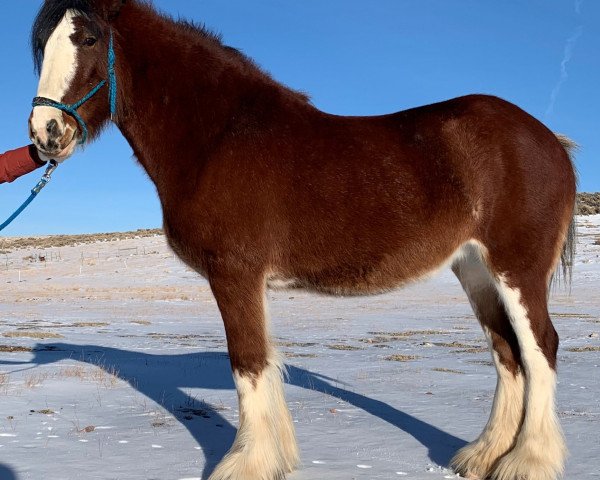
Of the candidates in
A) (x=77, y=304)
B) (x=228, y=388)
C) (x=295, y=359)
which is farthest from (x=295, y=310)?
(x=228, y=388)

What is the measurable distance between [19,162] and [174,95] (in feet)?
4.38

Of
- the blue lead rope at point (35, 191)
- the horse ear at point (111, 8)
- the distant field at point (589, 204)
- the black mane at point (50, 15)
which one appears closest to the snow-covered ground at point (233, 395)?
the blue lead rope at point (35, 191)

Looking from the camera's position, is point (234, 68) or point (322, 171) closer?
point (322, 171)

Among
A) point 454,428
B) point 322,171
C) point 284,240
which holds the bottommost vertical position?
point 454,428

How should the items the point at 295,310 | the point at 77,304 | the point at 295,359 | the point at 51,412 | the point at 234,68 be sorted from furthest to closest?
the point at 77,304, the point at 295,310, the point at 295,359, the point at 51,412, the point at 234,68

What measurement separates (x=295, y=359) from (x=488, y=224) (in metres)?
5.65

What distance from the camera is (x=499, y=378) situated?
4.52 meters

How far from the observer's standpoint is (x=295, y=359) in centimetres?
915

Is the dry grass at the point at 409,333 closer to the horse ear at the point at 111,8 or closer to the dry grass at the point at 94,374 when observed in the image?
the dry grass at the point at 94,374

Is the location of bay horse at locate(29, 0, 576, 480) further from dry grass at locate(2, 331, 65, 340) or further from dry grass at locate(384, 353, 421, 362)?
dry grass at locate(2, 331, 65, 340)

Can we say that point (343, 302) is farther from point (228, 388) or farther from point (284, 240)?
point (284, 240)

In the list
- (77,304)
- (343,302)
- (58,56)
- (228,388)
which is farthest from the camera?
(343,302)

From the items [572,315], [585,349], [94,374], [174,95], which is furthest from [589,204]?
[174,95]

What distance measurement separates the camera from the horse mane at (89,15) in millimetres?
3994
